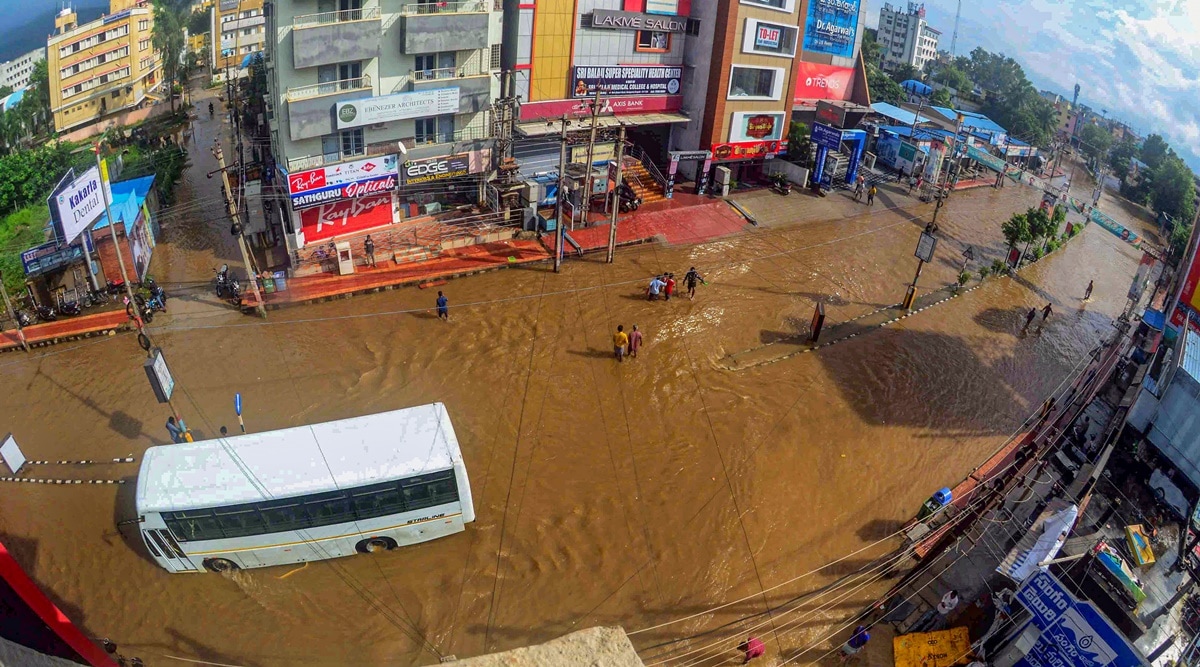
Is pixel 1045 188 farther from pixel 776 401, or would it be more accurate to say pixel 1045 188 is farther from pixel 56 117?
pixel 56 117

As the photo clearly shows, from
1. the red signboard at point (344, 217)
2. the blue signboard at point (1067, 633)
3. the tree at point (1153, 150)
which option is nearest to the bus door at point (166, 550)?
the red signboard at point (344, 217)

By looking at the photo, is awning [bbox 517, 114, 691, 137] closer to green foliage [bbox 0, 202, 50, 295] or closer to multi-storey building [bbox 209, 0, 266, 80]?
green foliage [bbox 0, 202, 50, 295]

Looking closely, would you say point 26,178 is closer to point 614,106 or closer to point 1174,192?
point 614,106

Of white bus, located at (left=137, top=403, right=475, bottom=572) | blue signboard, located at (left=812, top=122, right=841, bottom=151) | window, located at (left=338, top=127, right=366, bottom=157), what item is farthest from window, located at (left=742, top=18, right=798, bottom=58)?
white bus, located at (left=137, top=403, right=475, bottom=572)

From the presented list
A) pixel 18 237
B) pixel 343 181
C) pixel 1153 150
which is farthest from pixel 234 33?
pixel 1153 150

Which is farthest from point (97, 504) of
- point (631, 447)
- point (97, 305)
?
point (631, 447)

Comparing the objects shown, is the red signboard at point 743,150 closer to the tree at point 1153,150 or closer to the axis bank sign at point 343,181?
→ the axis bank sign at point 343,181
